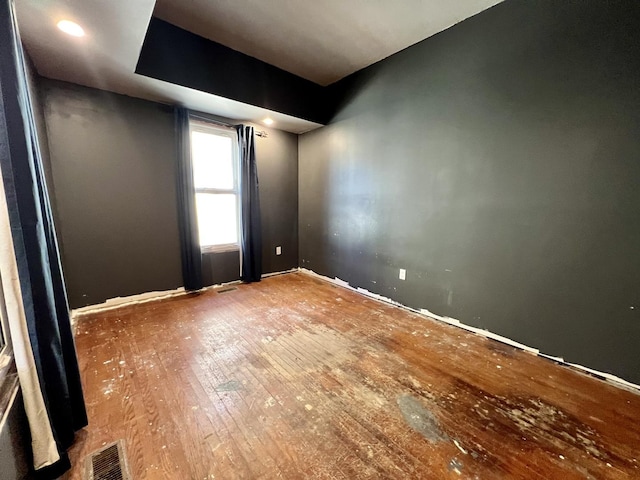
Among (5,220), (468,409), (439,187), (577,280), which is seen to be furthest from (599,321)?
(5,220)

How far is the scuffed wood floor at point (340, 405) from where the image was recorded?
1.21 meters

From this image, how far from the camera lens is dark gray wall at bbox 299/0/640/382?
173cm

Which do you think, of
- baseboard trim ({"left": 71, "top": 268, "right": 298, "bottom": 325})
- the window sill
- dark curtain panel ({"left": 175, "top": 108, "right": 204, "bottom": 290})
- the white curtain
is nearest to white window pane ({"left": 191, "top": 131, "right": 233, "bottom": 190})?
dark curtain panel ({"left": 175, "top": 108, "right": 204, "bottom": 290})

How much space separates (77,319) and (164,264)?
3.06 ft

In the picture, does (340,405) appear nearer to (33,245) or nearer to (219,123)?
(33,245)

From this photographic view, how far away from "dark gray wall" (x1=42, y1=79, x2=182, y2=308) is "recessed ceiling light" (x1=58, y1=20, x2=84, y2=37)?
3.21 feet

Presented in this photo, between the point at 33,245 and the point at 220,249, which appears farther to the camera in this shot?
the point at 220,249

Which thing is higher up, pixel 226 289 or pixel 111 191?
pixel 111 191

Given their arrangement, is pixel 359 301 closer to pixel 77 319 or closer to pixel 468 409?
pixel 468 409

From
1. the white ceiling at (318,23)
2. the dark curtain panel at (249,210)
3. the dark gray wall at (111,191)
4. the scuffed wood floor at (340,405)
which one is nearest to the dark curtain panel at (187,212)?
the dark gray wall at (111,191)

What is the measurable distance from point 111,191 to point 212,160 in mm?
1227

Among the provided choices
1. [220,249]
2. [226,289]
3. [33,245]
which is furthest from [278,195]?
[33,245]

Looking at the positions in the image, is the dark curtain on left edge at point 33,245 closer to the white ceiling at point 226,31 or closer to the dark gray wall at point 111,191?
the white ceiling at point 226,31

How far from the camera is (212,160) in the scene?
3.54 metres
